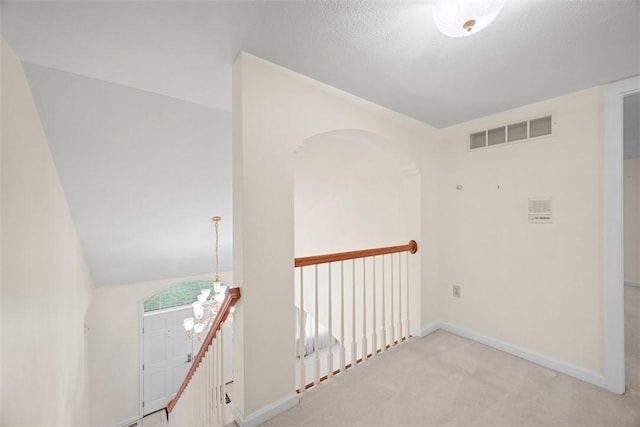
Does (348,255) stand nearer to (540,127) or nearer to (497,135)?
(497,135)

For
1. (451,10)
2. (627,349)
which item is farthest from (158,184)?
(627,349)

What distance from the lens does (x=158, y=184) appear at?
318 cm

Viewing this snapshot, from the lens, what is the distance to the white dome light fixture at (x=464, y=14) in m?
1.11

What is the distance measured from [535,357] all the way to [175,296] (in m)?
6.28

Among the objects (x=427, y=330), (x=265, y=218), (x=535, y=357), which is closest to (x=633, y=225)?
(x=535, y=357)

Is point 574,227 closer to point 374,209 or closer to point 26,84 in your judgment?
point 374,209

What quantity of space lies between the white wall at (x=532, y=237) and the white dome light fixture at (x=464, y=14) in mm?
1567

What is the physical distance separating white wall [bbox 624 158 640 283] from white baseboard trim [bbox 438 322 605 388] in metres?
2.68

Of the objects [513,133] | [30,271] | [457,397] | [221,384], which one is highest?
[513,133]

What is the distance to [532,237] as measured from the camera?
2.32m

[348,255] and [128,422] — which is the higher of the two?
[348,255]

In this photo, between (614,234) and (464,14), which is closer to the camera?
(464,14)

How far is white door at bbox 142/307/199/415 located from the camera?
5255mm

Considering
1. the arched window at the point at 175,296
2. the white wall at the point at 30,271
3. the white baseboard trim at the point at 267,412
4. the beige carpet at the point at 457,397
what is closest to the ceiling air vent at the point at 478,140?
the beige carpet at the point at 457,397
